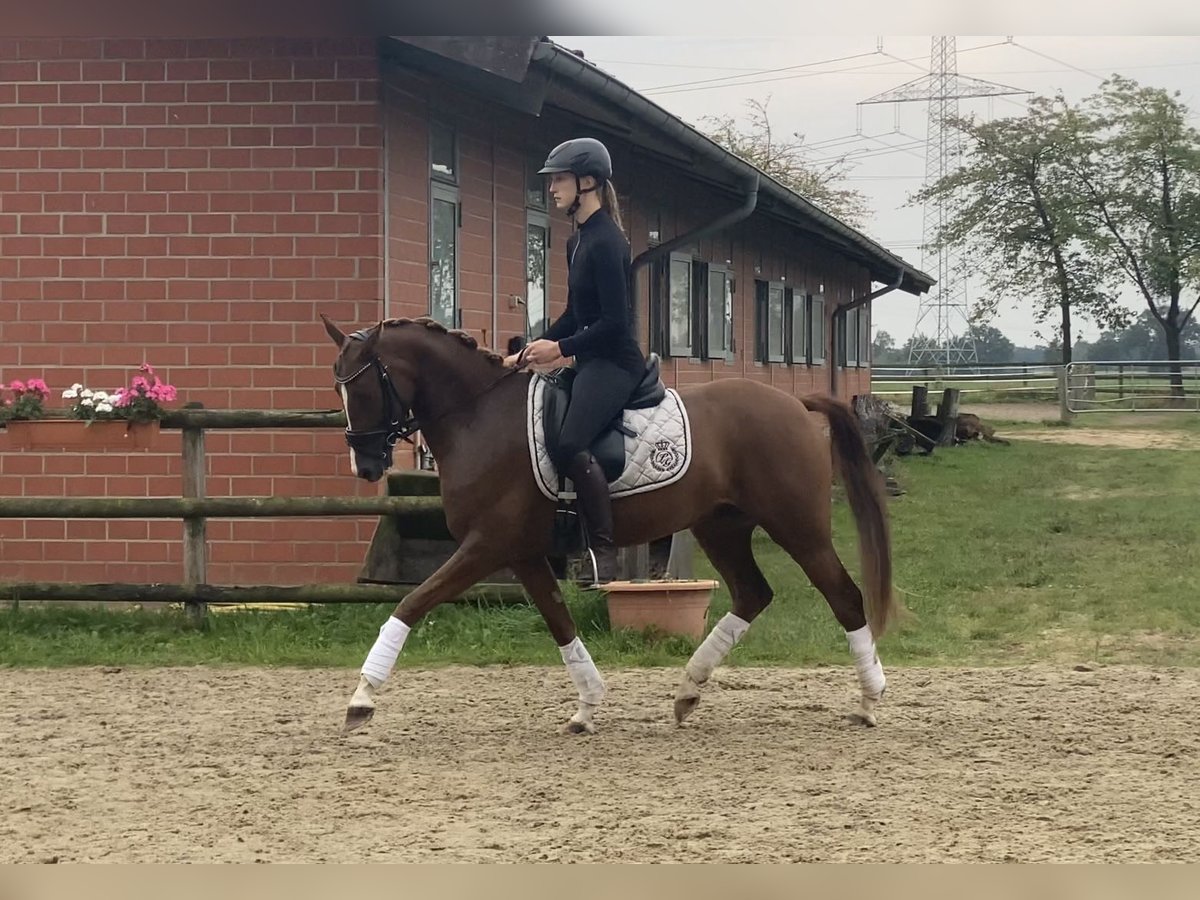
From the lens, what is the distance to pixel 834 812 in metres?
4.88

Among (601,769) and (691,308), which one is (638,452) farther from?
(691,308)

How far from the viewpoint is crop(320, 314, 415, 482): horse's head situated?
20.2 ft

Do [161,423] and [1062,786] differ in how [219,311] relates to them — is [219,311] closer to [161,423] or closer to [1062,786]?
[161,423]

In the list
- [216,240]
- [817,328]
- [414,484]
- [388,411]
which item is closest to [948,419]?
[817,328]

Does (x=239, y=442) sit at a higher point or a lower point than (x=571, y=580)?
higher

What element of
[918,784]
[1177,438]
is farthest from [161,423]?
[1177,438]

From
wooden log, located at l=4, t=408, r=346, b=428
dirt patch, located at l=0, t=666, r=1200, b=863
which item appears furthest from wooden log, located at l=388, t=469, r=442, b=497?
dirt patch, located at l=0, t=666, r=1200, b=863

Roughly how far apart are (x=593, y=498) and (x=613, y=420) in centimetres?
36

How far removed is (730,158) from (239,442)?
5.82 metres

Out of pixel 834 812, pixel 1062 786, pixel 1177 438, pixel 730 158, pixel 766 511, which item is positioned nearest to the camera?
pixel 834 812

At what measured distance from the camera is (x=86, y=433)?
8.45 m

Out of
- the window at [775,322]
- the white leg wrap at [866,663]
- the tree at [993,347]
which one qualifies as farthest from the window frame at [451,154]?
the tree at [993,347]

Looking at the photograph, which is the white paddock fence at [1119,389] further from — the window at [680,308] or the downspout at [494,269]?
the downspout at [494,269]

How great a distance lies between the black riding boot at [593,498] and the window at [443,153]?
4.94m
